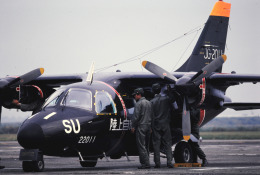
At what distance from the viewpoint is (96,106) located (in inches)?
692


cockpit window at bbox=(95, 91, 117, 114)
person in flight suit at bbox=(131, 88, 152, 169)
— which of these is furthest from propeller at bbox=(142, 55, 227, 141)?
cockpit window at bbox=(95, 91, 117, 114)

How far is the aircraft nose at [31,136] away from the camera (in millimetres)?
15688

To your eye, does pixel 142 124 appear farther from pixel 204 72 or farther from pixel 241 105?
pixel 241 105

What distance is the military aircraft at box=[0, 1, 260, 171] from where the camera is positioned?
16094mm

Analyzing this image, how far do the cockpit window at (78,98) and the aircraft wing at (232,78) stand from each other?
499cm

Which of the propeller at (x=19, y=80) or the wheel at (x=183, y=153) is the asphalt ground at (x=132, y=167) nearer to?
the wheel at (x=183, y=153)

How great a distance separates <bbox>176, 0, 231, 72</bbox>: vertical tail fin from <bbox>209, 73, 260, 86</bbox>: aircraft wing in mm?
3361

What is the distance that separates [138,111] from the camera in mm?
17641

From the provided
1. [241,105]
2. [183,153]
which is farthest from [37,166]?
[241,105]

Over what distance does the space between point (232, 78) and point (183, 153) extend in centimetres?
323

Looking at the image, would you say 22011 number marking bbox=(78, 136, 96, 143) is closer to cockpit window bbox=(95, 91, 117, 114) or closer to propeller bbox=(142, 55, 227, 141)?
cockpit window bbox=(95, 91, 117, 114)

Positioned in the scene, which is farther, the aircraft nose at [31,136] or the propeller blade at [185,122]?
the propeller blade at [185,122]

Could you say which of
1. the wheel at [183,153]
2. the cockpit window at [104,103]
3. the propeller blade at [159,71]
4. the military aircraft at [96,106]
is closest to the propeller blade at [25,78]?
the military aircraft at [96,106]

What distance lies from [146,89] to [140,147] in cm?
404
